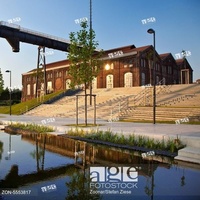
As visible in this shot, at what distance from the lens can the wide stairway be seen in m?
20.8

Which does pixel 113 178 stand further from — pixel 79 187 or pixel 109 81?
pixel 109 81

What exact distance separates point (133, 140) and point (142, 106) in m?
14.4

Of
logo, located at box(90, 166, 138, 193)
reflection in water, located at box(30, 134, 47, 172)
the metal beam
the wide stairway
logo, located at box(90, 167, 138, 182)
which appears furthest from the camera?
the metal beam

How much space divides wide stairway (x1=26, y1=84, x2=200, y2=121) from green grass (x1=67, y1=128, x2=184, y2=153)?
8.75 m

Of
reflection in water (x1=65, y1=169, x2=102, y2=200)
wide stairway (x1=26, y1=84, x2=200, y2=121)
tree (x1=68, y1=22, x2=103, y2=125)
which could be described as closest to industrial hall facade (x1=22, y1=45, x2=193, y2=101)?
wide stairway (x1=26, y1=84, x2=200, y2=121)

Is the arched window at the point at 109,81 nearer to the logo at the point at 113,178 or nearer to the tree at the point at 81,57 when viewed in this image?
the tree at the point at 81,57

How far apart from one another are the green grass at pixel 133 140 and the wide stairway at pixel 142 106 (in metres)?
8.75

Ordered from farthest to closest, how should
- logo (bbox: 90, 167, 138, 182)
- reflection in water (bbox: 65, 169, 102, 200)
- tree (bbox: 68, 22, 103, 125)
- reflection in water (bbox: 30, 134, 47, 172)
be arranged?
1. tree (bbox: 68, 22, 103, 125)
2. reflection in water (bbox: 30, 134, 47, 172)
3. logo (bbox: 90, 167, 138, 182)
4. reflection in water (bbox: 65, 169, 102, 200)

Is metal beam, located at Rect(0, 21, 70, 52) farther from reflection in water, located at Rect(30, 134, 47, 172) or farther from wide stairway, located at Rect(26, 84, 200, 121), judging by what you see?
reflection in water, located at Rect(30, 134, 47, 172)

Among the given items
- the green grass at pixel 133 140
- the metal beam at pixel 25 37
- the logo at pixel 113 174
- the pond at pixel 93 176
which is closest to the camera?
the pond at pixel 93 176

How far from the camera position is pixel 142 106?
955 inches

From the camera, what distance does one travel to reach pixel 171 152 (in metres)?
8.66

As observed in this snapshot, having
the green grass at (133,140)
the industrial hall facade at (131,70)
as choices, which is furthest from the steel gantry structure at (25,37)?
the green grass at (133,140)

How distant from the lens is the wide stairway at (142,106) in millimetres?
20797
